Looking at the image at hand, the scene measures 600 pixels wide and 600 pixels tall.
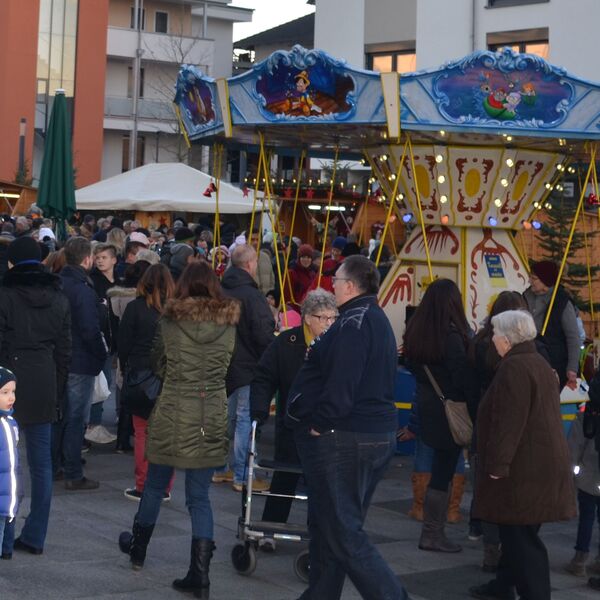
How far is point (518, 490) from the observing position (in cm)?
653

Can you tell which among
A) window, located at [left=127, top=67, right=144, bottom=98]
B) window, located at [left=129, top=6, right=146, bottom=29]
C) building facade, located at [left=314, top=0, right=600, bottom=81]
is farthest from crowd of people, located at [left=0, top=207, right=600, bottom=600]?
window, located at [left=129, top=6, right=146, bottom=29]

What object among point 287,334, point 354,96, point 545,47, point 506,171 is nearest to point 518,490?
point 287,334

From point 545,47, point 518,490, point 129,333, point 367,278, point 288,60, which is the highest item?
point 545,47

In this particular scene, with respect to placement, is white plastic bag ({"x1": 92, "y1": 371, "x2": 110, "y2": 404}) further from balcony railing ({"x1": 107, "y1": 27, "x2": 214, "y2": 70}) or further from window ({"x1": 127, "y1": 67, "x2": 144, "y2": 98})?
window ({"x1": 127, "y1": 67, "x2": 144, "y2": 98})

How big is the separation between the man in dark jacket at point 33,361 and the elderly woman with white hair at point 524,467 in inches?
103

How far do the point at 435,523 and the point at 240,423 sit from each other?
1939mm

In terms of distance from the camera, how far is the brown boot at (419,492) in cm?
889

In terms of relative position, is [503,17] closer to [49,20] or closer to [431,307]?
[431,307]

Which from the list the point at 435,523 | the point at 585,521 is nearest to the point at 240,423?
the point at 435,523

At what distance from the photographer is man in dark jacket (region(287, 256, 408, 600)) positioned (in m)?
5.95

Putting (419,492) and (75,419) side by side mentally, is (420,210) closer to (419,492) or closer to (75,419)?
(419,492)

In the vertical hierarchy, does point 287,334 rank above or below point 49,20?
below

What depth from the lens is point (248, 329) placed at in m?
9.25

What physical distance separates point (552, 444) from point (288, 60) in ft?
18.1
